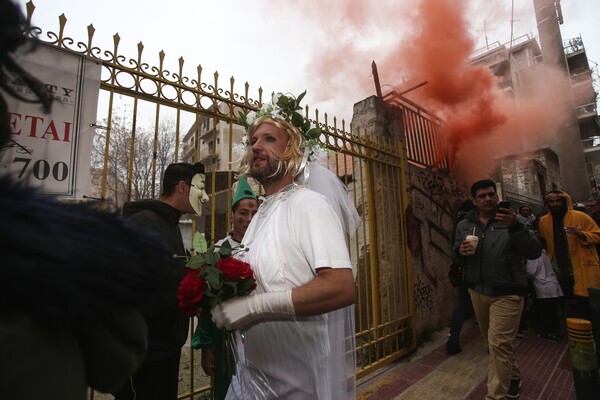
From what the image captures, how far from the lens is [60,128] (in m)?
2.33

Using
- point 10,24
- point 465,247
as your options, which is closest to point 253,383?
point 10,24

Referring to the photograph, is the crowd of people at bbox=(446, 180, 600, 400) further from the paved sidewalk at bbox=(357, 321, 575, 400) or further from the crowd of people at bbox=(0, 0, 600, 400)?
the paved sidewalk at bbox=(357, 321, 575, 400)

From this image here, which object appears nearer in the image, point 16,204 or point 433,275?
point 16,204

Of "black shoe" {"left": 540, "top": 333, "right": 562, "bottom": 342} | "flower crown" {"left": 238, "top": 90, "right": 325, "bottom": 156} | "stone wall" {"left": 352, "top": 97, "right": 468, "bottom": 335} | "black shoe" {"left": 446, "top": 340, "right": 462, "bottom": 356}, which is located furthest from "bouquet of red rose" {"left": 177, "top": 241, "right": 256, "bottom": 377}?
"black shoe" {"left": 540, "top": 333, "right": 562, "bottom": 342}

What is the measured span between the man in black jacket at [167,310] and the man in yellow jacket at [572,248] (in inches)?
218

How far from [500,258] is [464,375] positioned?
183 cm

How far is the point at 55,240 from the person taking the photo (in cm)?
59

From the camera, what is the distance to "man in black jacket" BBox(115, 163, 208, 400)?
6.96 ft

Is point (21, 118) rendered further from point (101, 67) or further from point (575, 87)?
point (575, 87)

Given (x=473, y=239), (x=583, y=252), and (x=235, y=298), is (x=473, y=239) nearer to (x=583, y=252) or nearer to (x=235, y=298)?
(x=583, y=252)

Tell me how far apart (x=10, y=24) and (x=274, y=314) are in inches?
51.8

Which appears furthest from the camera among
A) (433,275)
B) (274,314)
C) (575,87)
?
(575,87)

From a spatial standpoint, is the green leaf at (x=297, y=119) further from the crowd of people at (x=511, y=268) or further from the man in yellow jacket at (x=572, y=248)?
the man in yellow jacket at (x=572, y=248)

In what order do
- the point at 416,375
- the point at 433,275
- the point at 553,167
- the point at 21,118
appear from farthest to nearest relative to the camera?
1. the point at 553,167
2. the point at 433,275
3. the point at 416,375
4. the point at 21,118
